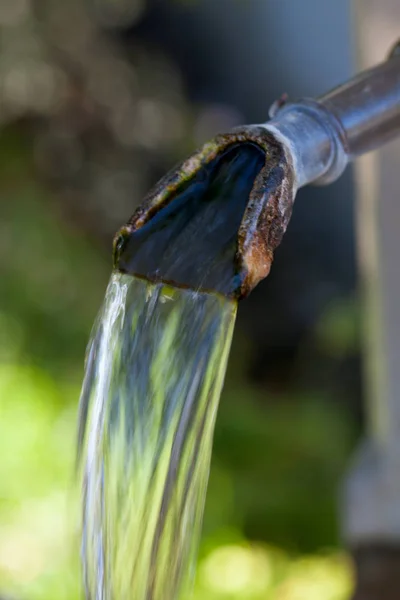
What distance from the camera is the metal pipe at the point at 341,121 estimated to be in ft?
2.79

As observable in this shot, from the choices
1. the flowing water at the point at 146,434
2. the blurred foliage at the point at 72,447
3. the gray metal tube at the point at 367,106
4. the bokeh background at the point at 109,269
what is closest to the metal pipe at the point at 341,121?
the gray metal tube at the point at 367,106

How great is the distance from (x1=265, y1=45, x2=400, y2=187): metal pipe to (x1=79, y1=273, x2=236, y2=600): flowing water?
0.69 feet

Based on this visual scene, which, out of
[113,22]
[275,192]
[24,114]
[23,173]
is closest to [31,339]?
[23,173]

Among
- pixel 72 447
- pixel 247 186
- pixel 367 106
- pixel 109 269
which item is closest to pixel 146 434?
pixel 247 186

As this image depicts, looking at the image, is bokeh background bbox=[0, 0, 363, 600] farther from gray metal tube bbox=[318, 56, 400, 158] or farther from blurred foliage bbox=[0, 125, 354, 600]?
gray metal tube bbox=[318, 56, 400, 158]

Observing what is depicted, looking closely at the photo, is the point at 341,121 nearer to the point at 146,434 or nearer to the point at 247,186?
the point at 247,186

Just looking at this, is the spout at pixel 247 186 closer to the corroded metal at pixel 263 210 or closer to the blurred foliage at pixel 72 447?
the corroded metal at pixel 263 210

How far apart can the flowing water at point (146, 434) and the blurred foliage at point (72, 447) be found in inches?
49.9

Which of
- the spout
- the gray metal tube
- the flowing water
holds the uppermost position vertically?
the gray metal tube

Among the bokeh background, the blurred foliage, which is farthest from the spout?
the bokeh background

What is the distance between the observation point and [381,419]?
6.14ft

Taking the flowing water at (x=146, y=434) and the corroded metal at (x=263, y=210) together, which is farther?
the flowing water at (x=146, y=434)

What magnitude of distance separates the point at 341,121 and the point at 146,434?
0.49 meters

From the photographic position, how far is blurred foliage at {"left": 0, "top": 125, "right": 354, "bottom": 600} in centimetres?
269
